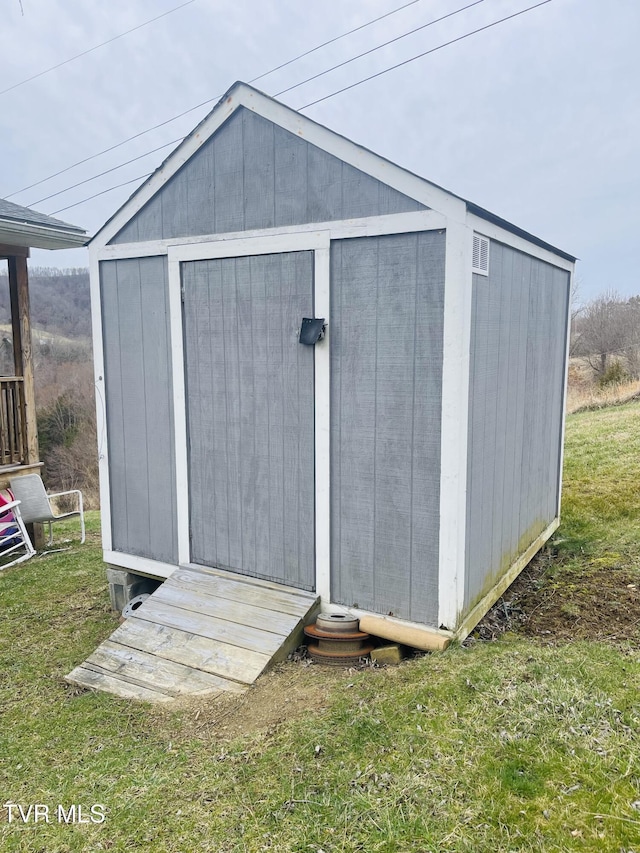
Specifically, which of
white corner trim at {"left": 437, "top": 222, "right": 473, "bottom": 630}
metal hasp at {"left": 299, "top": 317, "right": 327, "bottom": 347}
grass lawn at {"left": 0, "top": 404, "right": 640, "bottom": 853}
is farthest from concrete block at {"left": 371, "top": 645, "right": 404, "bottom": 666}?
metal hasp at {"left": 299, "top": 317, "right": 327, "bottom": 347}

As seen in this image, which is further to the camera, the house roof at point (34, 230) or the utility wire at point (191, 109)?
the utility wire at point (191, 109)

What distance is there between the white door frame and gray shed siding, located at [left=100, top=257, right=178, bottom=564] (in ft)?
0.36

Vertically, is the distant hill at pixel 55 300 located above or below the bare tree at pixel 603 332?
above

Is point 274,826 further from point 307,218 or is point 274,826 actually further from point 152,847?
point 307,218

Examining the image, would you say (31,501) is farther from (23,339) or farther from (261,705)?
(261,705)

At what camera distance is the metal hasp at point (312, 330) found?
3.54 metres

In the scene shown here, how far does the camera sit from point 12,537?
22.6 ft

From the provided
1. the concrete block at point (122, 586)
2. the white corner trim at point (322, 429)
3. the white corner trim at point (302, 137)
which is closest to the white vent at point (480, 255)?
the white corner trim at point (302, 137)

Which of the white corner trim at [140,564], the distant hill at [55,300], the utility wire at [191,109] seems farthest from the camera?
the distant hill at [55,300]

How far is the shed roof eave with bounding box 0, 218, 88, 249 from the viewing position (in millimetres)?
6121

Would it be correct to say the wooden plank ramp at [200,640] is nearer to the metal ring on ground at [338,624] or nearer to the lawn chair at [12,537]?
the metal ring on ground at [338,624]

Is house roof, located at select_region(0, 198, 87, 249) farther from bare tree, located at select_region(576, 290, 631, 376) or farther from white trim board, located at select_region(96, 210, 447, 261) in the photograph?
bare tree, located at select_region(576, 290, 631, 376)

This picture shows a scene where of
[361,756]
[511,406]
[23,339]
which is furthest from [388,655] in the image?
[23,339]

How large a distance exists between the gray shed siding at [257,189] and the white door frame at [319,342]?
10 centimetres
